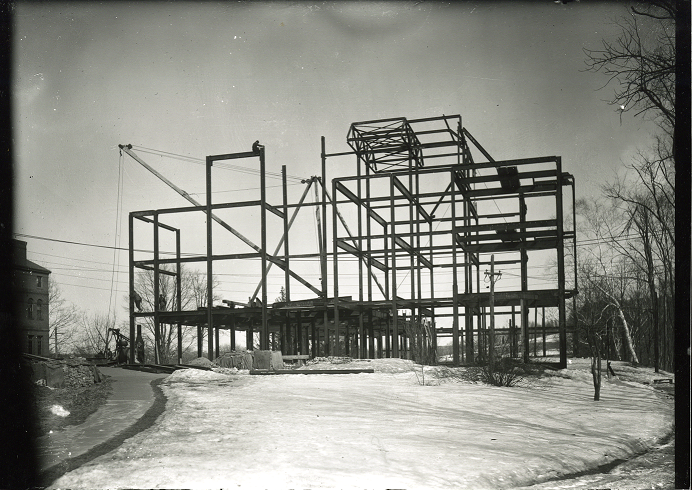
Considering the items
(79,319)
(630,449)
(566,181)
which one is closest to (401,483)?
(630,449)

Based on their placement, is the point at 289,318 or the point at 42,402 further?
the point at 289,318

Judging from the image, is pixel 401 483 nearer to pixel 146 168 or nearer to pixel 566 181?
pixel 566 181

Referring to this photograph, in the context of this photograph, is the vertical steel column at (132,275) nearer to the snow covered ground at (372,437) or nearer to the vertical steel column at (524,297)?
the snow covered ground at (372,437)

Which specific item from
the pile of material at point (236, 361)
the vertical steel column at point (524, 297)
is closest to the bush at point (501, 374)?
the vertical steel column at point (524, 297)

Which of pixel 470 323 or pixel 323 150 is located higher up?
pixel 323 150

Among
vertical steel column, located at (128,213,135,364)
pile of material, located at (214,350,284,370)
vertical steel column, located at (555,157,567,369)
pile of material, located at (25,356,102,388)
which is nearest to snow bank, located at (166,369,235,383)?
pile of material, located at (25,356,102,388)

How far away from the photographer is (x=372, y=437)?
9938 millimetres

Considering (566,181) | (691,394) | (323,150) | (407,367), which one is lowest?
(407,367)

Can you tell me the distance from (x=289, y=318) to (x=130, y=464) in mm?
31135

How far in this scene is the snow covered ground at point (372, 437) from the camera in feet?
24.5

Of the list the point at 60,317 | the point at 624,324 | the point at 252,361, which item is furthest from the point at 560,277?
the point at 60,317

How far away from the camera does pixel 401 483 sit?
743 centimetres

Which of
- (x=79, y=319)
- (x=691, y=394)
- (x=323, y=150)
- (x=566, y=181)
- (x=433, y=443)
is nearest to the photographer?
(x=691, y=394)

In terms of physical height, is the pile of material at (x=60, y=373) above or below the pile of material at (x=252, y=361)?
above
